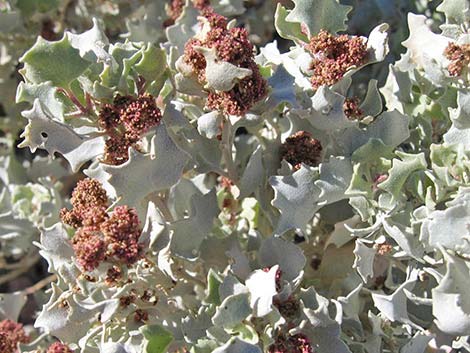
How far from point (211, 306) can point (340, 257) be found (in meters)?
0.43

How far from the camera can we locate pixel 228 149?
5.52ft

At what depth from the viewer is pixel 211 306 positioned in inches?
63.7

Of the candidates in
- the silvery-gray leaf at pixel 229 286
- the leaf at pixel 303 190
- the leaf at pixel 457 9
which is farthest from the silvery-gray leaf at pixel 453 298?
the leaf at pixel 457 9

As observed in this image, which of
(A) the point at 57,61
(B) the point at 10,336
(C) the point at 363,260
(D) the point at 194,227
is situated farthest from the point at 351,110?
(B) the point at 10,336

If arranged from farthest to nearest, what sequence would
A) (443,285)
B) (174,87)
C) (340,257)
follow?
(340,257) < (174,87) < (443,285)

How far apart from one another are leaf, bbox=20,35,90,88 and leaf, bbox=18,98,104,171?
73 millimetres

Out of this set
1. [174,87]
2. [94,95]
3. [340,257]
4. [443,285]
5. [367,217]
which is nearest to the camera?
[443,285]

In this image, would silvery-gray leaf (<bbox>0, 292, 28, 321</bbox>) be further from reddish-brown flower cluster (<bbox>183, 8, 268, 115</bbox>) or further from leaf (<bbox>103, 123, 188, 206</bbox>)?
reddish-brown flower cluster (<bbox>183, 8, 268, 115</bbox>)

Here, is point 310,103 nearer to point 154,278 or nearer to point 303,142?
point 303,142

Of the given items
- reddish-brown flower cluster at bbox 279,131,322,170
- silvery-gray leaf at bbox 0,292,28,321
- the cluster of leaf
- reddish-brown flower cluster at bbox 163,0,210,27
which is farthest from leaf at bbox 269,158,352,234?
silvery-gray leaf at bbox 0,292,28,321

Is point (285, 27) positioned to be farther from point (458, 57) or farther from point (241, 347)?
point (241, 347)

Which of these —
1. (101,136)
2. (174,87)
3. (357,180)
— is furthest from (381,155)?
(101,136)

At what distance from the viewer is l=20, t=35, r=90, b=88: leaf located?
1481mm

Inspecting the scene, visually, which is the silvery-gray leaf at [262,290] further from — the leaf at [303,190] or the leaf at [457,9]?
the leaf at [457,9]
